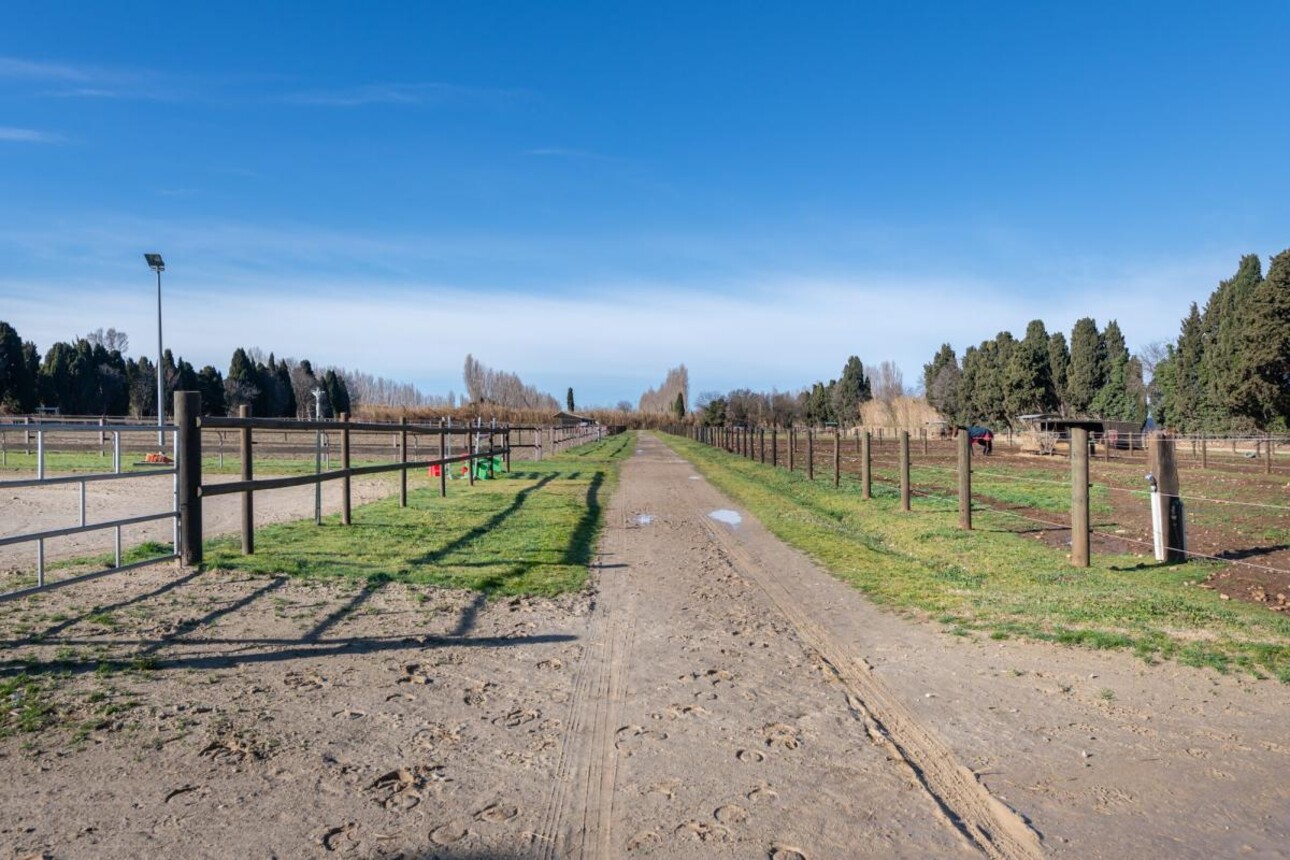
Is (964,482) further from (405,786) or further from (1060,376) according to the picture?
(1060,376)

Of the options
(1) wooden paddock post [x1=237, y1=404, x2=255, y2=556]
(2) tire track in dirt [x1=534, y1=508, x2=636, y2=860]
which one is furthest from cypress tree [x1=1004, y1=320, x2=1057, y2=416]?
(2) tire track in dirt [x1=534, y1=508, x2=636, y2=860]

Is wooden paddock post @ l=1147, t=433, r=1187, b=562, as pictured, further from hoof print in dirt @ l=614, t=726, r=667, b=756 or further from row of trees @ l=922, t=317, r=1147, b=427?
row of trees @ l=922, t=317, r=1147, b=427

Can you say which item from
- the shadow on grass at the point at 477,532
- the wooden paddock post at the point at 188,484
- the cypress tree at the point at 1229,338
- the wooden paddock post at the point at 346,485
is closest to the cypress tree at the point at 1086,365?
the cypress tree at the point at 1229,338

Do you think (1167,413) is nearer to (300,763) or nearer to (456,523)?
(456,523)

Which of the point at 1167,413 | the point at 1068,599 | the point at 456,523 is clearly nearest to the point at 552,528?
the point at 456,523

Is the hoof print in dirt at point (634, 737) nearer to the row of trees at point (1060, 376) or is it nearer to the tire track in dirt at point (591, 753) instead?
the tire track in dirt at point (591, 753)

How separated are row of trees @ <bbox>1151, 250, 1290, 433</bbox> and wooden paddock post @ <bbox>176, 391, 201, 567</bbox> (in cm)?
4820

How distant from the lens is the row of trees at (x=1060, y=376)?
75.2 metres

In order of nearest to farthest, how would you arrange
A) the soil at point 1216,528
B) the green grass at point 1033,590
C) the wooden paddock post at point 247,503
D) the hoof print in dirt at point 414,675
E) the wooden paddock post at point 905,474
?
1. the hoof print in dirt at point 414,675
2. the green grass at point 1033,590
3. the soil at point 1216,528
4. the wooden paddock post at point 247,503
5. the wooden paddock post at point 905,474

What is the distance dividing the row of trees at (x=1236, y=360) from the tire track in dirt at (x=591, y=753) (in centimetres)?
4723

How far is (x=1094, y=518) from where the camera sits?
1381cm

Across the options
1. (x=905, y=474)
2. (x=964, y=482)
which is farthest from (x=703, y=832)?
(x=905, y=474)

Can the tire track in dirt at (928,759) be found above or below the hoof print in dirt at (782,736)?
below

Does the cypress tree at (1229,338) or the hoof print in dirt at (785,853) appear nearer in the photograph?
the hoof print in dirt at (785,853)
